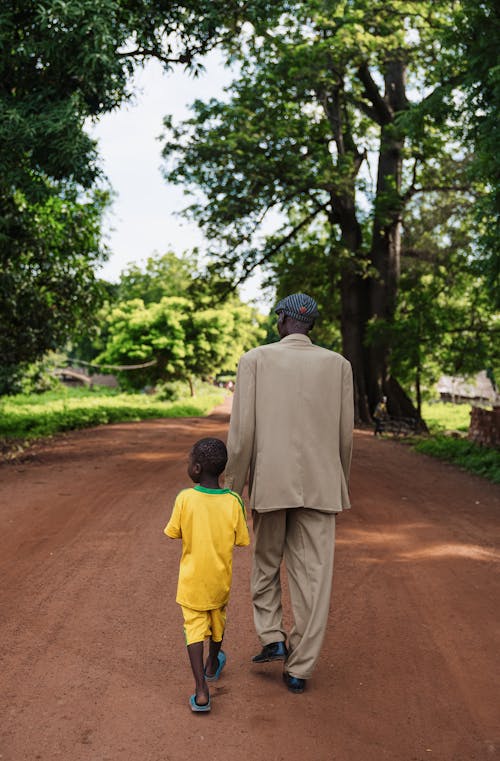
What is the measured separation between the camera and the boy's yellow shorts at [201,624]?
380 centimetres

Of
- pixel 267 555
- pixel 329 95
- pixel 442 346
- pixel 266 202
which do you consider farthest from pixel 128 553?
pixel 329 95

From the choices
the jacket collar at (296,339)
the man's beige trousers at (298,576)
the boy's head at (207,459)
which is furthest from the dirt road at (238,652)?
the jacket collar at (296,339)

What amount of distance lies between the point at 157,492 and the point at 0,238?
5.61 m

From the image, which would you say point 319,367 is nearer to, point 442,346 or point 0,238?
point 0,238

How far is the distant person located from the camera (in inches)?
896

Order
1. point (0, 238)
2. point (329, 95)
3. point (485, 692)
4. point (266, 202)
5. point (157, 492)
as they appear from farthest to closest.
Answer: point (329, 95) → point (266, 202) → point (0, 238) → point (157, 492) → point (485, 692)

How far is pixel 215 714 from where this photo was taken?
3744 mm

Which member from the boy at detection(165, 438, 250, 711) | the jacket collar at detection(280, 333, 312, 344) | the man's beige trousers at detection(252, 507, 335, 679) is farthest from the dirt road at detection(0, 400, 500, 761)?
the jacket collar at detection(280, 333, 312, 344)

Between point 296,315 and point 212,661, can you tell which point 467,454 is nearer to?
point 296,315

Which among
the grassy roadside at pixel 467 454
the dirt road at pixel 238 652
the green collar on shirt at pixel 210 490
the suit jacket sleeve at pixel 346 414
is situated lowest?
the dirt road at pixel 238 652

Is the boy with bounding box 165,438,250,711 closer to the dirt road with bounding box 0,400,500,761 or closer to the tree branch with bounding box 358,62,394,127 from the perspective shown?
the dirt road with bounding box 0,400,500,761

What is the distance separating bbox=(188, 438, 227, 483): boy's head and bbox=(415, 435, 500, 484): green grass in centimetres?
1024

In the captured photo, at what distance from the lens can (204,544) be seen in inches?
151

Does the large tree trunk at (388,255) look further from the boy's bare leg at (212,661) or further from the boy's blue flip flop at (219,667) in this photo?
the boy's bare leg at (212,661)
